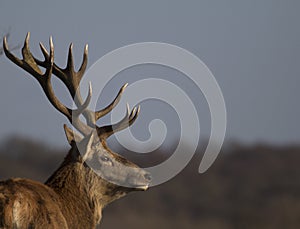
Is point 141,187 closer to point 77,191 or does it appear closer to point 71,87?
point 77,191

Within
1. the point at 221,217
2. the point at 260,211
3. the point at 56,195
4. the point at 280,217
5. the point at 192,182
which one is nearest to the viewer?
the point at 56,195

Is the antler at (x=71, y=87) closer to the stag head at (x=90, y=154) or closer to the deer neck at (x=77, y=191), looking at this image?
the stag head at (x=90, y=154)

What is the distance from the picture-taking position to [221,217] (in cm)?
4369

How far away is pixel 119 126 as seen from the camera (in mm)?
13094

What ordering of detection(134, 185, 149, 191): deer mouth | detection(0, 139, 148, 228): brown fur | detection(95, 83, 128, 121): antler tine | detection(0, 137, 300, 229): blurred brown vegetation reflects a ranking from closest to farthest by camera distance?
detection(0, 139, 148, 228): brown fur
detection(134, 185, 149, 191): deer mouth
detection(95, 83, 128, 121): antler tine
detection(0, 137, 300, 229): blurred brown vegetation

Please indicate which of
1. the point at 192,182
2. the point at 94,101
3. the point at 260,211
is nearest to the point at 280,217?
the point at 260,211

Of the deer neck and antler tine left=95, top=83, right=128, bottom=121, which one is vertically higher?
antler tine left=95, top=83, right=128, bottom=121

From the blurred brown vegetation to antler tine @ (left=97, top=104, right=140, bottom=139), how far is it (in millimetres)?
19376

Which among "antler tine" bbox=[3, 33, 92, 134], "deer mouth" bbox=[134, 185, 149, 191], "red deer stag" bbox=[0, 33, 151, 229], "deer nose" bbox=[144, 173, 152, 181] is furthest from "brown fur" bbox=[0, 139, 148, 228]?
"antler tine" bbox=[3, 33, 92, 134]

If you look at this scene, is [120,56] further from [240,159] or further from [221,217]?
[240,159]

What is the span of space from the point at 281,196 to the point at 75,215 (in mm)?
34057

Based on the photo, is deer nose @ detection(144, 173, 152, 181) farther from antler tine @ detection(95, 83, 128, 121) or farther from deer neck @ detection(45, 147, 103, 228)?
antler tine @ detection(95, 83, 128, 121)

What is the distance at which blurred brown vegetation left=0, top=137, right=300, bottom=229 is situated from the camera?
39375mm

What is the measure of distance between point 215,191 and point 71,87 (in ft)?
127
